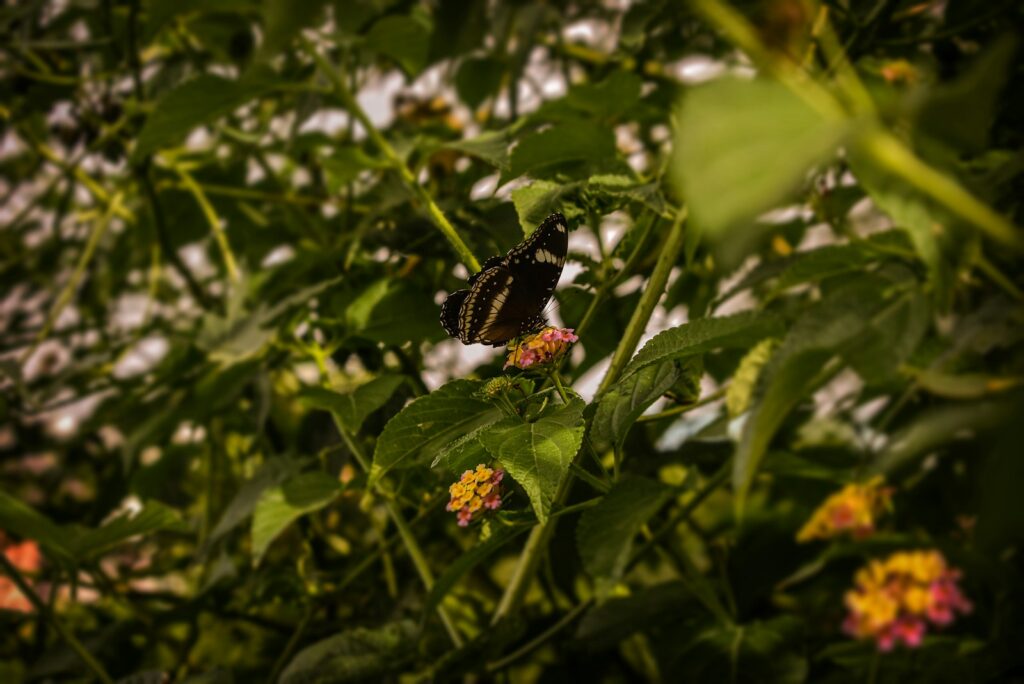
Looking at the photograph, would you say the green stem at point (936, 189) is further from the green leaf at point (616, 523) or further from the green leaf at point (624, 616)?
the green leaf at point (624, 616)

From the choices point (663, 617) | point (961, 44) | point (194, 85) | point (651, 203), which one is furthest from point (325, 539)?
point (961, 44)

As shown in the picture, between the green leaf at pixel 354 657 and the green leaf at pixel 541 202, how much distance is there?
341 mm

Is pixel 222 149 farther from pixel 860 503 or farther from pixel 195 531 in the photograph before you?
pixel 860 503

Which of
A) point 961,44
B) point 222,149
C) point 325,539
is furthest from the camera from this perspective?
point 222,149

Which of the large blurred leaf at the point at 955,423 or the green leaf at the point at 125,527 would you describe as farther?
the green leaf at the point at 125,527

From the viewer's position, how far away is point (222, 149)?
122 centimetres

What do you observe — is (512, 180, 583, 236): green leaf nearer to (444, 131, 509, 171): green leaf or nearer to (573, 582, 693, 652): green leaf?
(444, 131, 509, 171): green leaf

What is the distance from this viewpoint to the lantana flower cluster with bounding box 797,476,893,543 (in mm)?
744

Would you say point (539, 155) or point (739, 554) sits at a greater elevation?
point (539, 155)

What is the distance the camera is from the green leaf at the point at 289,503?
25.0 inches

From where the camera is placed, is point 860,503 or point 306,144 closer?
point 860,503

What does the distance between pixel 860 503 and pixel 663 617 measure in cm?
21

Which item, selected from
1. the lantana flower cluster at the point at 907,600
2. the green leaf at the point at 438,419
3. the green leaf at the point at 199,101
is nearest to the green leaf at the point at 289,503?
the green leaf at the point at 438,419

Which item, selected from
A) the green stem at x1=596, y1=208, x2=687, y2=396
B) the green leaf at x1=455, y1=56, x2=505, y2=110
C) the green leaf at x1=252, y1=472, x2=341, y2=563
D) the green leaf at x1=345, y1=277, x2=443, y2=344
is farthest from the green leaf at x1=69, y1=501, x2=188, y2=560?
the green leaf at x1=455, y1=56, x2=505, y2=110
